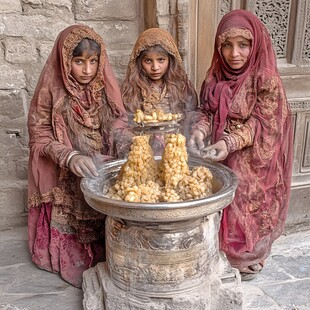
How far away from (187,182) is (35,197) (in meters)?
1.15

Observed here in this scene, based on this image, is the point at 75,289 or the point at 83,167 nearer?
the point at 83,167

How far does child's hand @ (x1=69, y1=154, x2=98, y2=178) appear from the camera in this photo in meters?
2.55

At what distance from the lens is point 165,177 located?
248 cm

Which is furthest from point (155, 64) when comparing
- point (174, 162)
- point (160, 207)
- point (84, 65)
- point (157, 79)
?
point (160, 207)

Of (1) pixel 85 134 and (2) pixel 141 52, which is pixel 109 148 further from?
(2) pixel 141 52

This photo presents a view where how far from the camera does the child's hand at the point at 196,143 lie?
2.76 m

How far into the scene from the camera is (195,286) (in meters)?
→ 2.51

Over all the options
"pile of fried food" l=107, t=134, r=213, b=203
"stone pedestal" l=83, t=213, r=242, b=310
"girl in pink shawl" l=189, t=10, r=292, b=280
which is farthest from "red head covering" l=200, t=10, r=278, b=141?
"stone pedestal" l=83, t=213, r=242, b=310

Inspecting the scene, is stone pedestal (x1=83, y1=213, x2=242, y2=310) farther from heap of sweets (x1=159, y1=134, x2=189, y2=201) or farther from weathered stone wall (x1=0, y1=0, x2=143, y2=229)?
weathered stone wall (x1=0, y1=0, x2=143, y2=229)

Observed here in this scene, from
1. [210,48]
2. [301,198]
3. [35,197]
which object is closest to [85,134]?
[35,197]

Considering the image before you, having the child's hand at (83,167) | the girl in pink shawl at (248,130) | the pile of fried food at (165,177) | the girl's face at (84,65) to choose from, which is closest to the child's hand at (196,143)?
the girl in pink shawl at (248,130)

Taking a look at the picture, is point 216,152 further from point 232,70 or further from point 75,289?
point 75,289

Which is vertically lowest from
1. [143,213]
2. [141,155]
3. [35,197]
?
[35,197]

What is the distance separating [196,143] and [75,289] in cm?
122
